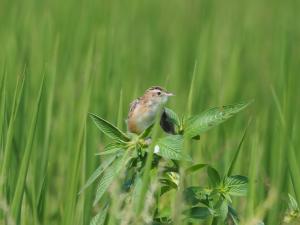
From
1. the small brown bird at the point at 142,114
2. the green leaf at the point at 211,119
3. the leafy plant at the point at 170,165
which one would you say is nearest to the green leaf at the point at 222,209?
the leafy plant at the point at 170,165

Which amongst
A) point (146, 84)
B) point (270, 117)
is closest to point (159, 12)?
point (146, 84)

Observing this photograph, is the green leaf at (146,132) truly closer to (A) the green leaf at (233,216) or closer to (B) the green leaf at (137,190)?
(B) the green leaf at (137,190)

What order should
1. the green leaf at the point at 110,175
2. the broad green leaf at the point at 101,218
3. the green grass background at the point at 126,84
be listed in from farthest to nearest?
the green grass background at the point at 126,84
the broad green leaf at the point at 101,218
the green leaf at the point at 110,175

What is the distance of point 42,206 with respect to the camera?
2.35 m

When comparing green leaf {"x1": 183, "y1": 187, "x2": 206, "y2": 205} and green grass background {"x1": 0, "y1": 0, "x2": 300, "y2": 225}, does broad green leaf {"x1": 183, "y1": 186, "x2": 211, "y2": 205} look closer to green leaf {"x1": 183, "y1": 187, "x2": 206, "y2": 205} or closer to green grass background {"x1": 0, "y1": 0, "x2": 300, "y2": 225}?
green leaf {"x1": 183, "y1": 187, "x2": 206, "y2": 205}

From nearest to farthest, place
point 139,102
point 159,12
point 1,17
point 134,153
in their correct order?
point 134,153, point 139,102, point 1,17, point 159,12

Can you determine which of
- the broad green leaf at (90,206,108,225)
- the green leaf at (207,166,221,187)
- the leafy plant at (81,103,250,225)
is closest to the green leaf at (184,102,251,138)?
the leafy plant at (81,103,250,225)

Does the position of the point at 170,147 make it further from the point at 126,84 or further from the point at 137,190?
the point at 126,84

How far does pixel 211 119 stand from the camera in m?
1.68

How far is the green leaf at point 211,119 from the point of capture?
5.47 feet

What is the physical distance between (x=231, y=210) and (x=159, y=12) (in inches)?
164

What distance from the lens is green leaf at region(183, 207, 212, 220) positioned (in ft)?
5.51

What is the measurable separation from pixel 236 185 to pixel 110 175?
0.31 m

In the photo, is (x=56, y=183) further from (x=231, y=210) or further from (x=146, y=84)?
(x=231, y=210)
